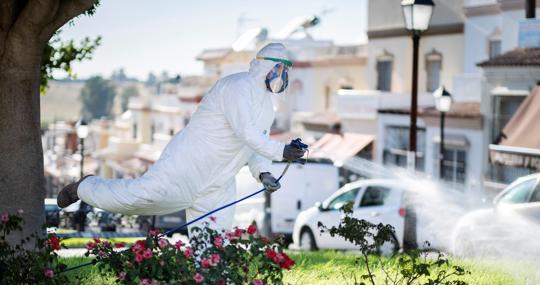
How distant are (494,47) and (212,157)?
31.6m

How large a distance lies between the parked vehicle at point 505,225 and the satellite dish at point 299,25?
136 ft

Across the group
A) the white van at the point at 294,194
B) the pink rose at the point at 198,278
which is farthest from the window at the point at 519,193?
the pink rose at the point at 198,278

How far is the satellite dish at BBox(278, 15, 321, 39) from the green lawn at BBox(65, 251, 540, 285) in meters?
46.5

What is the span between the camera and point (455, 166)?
124 ft

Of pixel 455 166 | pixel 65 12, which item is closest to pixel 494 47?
pixel 455 166

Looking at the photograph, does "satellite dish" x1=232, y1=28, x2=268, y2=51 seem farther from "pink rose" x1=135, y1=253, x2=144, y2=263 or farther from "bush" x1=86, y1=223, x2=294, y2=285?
"pink rose" x1=135, y1=253, x2=144, y2=263

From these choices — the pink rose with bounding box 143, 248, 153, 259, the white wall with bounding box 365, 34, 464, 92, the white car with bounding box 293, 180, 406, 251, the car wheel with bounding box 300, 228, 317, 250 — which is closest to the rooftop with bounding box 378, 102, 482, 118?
the white wall with bounding box 365, 34, 464, 92

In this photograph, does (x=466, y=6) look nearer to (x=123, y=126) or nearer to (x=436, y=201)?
(x=436, y=201)

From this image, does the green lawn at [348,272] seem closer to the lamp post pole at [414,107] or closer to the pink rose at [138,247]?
the pink rose at [138,247]

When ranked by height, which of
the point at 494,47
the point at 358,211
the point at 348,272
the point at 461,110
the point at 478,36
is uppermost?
the point at 478,36

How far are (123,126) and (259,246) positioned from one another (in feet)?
269

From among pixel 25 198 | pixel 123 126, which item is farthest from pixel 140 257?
pixel 123 126

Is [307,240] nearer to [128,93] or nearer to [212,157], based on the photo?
[212,157]

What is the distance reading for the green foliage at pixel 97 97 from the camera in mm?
165125
